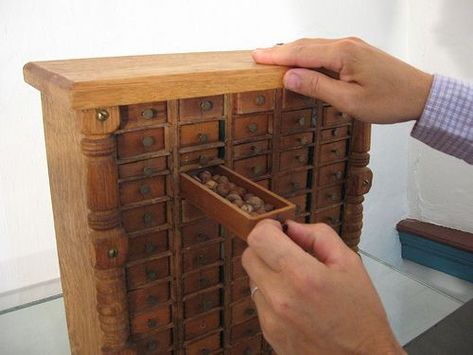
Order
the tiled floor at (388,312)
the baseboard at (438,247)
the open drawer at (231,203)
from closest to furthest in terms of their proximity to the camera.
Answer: the open drawer at (231,203), the tiled floor at (388,312), the baseboard at (438,247)

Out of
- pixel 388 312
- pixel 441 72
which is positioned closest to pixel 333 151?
pixel 388 312

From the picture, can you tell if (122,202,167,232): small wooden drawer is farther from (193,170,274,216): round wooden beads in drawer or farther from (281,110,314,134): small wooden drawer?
(281,110,314,134): small wooden drawer

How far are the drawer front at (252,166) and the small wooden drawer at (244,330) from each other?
1.00 feet

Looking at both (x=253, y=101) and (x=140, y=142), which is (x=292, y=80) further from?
(x=140, y=142)

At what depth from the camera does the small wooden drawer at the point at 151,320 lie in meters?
0.86

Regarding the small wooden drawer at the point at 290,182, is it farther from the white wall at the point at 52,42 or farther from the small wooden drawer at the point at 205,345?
the white wall at the point at 52,42

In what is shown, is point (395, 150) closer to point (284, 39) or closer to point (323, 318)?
point (284, 39)

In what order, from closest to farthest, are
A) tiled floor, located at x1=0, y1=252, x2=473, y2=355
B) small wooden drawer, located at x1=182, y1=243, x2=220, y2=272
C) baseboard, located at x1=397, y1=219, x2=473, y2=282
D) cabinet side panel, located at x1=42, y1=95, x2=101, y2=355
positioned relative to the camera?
cabinet side panel, located at x1=42, y1=95, x2=101, y2=355
small wooden drawer, located at x1=182, y1=243, x2=220, y2=272
tiled floor, located at x1=0, y1=252, x2=473, y2=355
baseboard, located at x1=397, y1=219, x2=473, y2=282

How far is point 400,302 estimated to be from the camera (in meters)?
1.42

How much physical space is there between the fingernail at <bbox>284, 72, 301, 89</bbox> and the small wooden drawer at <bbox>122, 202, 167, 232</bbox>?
11.6 inches

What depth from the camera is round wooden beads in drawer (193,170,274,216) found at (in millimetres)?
743

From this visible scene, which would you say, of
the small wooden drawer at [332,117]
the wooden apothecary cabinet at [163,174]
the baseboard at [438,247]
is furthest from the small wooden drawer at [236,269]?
the baseboard at [438,247]

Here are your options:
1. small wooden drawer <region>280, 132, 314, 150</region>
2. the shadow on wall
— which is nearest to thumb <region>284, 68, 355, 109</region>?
small wooden drawer <region>280, 132, 314, 150</region>

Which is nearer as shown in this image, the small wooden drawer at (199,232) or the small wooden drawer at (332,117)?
the small wooden drawer at (199,232)
